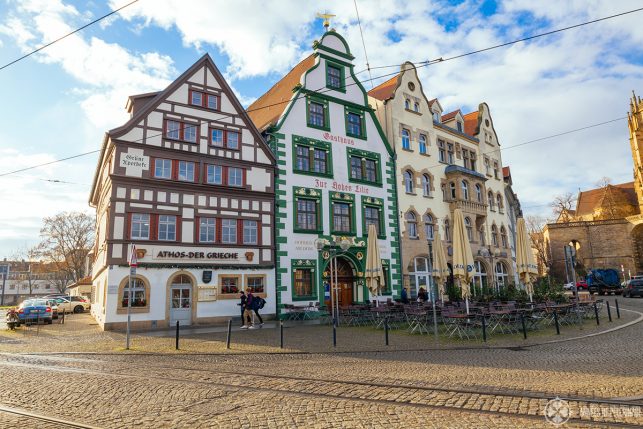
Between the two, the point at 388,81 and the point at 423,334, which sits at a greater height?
the point at 388,81

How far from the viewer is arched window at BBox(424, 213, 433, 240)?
30.3 m

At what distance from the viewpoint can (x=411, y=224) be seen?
29.5 metres

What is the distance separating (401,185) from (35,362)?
76.2ft

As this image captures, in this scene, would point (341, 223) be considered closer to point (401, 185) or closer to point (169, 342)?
point (401, 185)

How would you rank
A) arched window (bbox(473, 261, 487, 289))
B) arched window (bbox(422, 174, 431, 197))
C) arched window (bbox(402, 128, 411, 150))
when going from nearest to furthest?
arched window (bbox(402, 128, 411, 150)) → arched window (bbox(422, 174, 431, 197)) → arched window (bbox(473, 261, 487, 289))

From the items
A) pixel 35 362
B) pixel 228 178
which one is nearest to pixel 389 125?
pixel 228 178

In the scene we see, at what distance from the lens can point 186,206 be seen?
2080 centimetres

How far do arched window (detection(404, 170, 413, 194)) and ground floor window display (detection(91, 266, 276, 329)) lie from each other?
12.4m

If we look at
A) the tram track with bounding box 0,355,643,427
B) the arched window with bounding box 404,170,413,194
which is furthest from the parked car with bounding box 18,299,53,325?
the arched window with bounding box 404,170,413,194

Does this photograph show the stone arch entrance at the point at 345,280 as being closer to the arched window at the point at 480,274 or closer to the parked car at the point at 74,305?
the arched window at the point at 480,274

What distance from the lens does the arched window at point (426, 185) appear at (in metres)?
31.1

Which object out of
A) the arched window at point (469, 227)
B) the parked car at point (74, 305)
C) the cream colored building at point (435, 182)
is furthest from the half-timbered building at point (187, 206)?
the parked car at point (74, 305)

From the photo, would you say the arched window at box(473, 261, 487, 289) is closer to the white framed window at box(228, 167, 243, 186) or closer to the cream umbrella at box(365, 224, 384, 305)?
the cream umbrella at box(365, 224, 384, 305)

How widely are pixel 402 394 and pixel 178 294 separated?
15.4 meters
